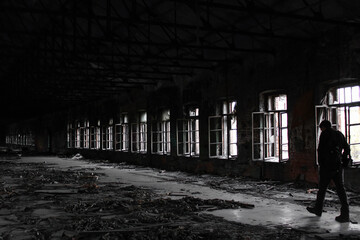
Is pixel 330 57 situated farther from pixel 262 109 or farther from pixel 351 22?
pixel 262 109

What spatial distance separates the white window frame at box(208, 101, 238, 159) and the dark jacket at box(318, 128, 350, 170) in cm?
616

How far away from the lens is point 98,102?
962 inches

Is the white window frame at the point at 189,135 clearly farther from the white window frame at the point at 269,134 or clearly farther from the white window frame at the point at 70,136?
the white window frame at the point at 70,136

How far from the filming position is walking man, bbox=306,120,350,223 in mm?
5973

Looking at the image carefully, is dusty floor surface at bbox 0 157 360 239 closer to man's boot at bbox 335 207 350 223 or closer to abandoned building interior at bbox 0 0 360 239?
man's boot at bbox 335 207 350 223

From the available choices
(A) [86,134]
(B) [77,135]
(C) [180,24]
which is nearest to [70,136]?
(B) [77,135]

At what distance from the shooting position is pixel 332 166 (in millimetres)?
6004

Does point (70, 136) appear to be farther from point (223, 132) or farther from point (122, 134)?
point (223, 132)

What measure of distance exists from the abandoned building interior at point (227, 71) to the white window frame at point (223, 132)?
34 millimetres

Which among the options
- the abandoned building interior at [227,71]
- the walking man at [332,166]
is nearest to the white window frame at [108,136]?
the abandoned building interior at [227,71]

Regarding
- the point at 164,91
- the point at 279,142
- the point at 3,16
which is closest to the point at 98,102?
the point at 164,91

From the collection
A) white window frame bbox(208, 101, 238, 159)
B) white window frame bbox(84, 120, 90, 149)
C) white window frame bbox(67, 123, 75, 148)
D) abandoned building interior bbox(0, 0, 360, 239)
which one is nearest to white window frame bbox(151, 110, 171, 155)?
abandoned building interior bbox(0, 0, 360, 239)

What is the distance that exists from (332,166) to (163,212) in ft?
9.10

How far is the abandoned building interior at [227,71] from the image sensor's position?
8.83m
